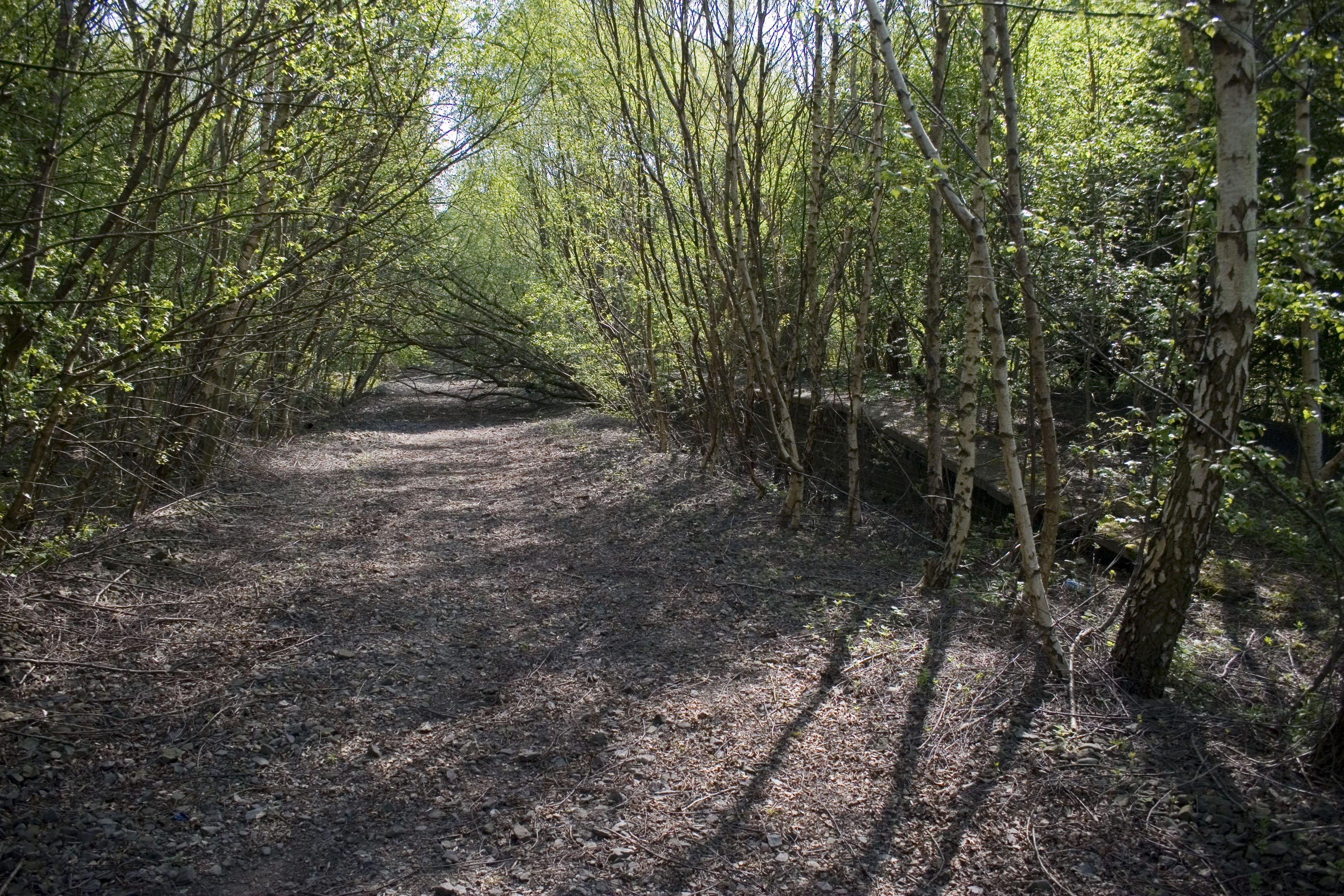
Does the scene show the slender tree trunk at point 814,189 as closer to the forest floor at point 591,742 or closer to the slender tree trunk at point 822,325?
the slender tree trunk at point 822,325

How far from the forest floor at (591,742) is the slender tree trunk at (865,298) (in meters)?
1.27

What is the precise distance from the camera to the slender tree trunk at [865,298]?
607cm

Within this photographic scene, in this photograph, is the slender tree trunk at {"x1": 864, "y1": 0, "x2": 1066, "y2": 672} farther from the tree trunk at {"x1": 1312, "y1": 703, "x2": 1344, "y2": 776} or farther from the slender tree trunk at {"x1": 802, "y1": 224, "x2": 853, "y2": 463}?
the slender tree trunk at {"x1": 802, "y1": 224, "x2": 853, "y2": 463}

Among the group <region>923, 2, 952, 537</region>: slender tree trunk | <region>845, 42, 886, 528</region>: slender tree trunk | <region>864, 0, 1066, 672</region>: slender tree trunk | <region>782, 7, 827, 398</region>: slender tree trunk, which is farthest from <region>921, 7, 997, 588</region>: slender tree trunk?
<region>782, 7, 827, 398</region>: slender tree trunk

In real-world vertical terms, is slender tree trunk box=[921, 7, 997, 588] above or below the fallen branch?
above

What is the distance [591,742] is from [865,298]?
4.53 m

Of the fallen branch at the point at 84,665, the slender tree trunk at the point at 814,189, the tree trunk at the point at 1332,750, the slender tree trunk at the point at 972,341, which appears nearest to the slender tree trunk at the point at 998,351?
the slender tree trunk at the point at 972,341

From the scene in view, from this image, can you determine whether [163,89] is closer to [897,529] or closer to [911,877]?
[911,877]

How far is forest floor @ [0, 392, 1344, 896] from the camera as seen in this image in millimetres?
2865

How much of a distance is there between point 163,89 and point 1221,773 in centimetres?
616

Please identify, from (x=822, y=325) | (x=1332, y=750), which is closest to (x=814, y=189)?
(x=822, y=325)

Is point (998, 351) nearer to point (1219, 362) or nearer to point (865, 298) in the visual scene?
point (1219, 362)

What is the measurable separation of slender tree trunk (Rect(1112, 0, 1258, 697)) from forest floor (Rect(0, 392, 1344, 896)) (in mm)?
492

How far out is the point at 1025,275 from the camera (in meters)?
3.81
